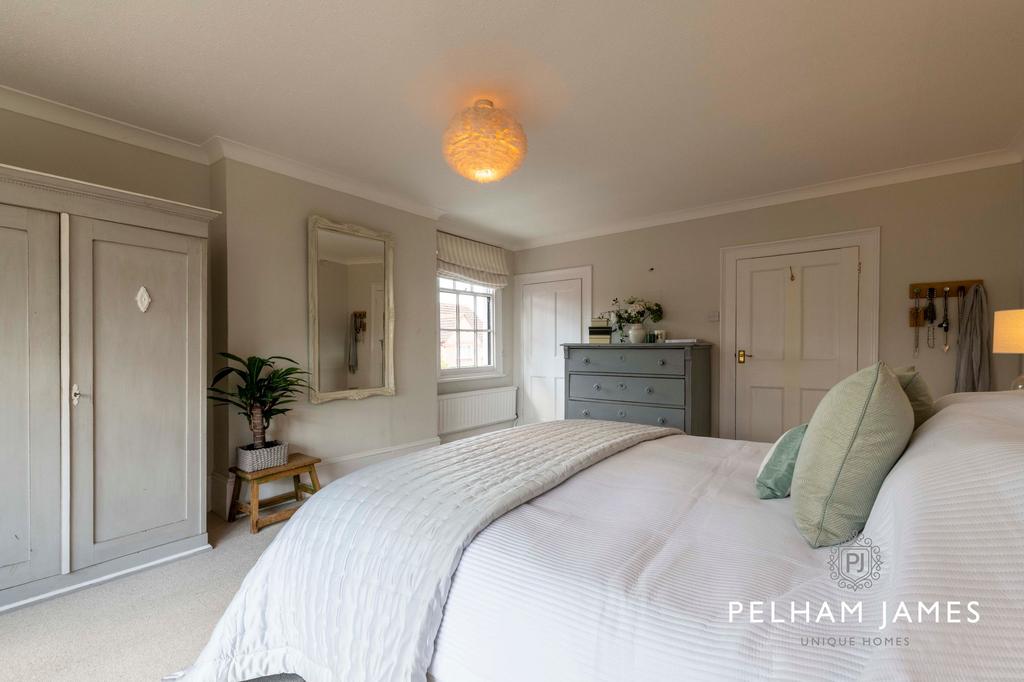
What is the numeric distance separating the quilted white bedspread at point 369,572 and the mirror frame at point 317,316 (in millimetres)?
1984

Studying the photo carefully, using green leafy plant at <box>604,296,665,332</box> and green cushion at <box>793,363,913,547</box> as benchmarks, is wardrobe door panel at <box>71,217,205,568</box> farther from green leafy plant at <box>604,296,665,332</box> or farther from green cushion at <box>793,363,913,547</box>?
green leafy plant at <box>604,296,665,332</box>

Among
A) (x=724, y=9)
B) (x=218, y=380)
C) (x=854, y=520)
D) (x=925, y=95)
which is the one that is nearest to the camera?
(x=854, y=520)

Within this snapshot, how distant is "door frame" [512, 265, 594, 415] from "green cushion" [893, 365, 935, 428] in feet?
11.6

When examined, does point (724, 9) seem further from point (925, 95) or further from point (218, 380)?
point (218, 380)

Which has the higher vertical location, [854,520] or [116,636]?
[854,520]

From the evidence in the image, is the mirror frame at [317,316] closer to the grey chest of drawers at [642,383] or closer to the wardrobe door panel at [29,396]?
the wardrobe door panel at [29,396]

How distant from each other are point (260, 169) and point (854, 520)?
11.8 feet

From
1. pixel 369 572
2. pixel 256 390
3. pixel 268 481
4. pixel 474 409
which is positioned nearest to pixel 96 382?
pixel 256 390

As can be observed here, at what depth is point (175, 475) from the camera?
2.37 metres

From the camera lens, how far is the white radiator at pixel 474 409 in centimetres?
447

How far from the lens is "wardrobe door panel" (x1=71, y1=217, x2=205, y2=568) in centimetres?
209

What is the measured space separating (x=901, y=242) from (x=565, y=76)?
9.71 feet

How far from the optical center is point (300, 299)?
10.6ft

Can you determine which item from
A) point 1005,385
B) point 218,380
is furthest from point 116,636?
point 1005,385
